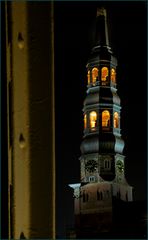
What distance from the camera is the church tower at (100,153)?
5697 cm

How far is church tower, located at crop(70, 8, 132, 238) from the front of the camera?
56969mm

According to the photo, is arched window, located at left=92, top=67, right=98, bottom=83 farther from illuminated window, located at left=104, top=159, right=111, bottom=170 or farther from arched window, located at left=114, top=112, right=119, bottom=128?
illuminated window, located at left=104, top=159, right=111, bottom=170

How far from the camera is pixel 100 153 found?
5728cm

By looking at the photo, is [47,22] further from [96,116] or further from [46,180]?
[96,116]

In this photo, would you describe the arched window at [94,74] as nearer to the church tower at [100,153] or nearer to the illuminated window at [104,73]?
the church tower at [100,153]

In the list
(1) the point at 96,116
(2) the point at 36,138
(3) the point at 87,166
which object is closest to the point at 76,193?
(3) the point at 87,166

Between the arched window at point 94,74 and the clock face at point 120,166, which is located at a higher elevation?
the arched window at point 94,74

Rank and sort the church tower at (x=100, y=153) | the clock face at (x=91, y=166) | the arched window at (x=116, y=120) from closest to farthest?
the clock face at (x=91, y=166), the church tower at (x=100, y=153), the arched window at (x=116, y=120)

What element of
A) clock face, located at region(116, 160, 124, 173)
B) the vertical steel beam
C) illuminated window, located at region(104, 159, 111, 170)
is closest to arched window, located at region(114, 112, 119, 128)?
illuminated window, located at region(104, 159, 111, 170)

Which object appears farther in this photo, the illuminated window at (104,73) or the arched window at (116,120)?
the illuminated window at (104,73)

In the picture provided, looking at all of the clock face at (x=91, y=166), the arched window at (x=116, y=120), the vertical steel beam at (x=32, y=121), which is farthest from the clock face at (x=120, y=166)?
the vertical steel beam at (x=32, y=121)

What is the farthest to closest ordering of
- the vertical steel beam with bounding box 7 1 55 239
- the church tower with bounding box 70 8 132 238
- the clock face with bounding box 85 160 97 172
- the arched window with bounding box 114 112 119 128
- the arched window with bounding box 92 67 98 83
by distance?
1. the arched window with bounding box 92 67 98 83
2. the arched window with bounding box 114 112 119 128
3. the church tower with bounding box 70 8 132 238
4. the clock face with bounding box 85 160 97 172
5. the vertical steel beam with bounding box 7 1 55 239

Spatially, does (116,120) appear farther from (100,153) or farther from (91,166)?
(91,166)

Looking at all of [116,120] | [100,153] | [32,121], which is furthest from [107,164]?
[32,121]
